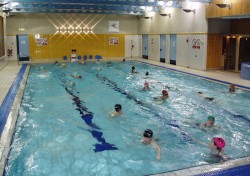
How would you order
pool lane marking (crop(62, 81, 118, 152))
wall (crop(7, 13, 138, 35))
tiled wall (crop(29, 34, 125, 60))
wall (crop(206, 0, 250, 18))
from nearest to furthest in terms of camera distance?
pool lane marking (crop(62, 81, 118, 152)) < wall (crop(206, 0, 250, 18)) < wall (crop(7, 13, 138, 35)) < tiled wall (crop(29, 34, 125, 60))

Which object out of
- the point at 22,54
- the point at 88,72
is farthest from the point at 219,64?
the point at 22,54

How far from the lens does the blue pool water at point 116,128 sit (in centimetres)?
503

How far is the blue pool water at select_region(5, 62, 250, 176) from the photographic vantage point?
503cm

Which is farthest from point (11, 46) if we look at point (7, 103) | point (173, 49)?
point (7, 103)

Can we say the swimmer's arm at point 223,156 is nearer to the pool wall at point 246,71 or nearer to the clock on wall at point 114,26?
the pool wall at point 246,71

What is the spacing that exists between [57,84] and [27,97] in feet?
9.75

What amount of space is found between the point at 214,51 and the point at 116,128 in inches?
430

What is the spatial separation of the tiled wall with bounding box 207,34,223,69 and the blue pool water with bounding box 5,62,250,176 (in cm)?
413

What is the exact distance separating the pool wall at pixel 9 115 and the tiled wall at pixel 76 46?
12.6 metres

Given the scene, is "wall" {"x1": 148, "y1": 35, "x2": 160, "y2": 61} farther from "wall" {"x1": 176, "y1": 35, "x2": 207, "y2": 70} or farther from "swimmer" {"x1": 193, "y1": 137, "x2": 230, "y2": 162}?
"swimmer" {"x1": 193, "y1": 137, "x2": 230, "y2": 162}

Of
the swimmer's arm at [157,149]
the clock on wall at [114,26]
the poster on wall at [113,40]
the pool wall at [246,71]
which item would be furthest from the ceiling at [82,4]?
the swimmer's arm at [157,149]

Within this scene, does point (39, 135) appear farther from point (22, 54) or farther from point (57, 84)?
point (22, 54)

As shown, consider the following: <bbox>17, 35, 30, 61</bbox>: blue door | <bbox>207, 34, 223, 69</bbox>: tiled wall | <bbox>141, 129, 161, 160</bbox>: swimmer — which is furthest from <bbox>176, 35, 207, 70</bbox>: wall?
<bbox>17, 35, 30, 61</bbox>: blue door

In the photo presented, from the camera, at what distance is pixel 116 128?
6980 mm
